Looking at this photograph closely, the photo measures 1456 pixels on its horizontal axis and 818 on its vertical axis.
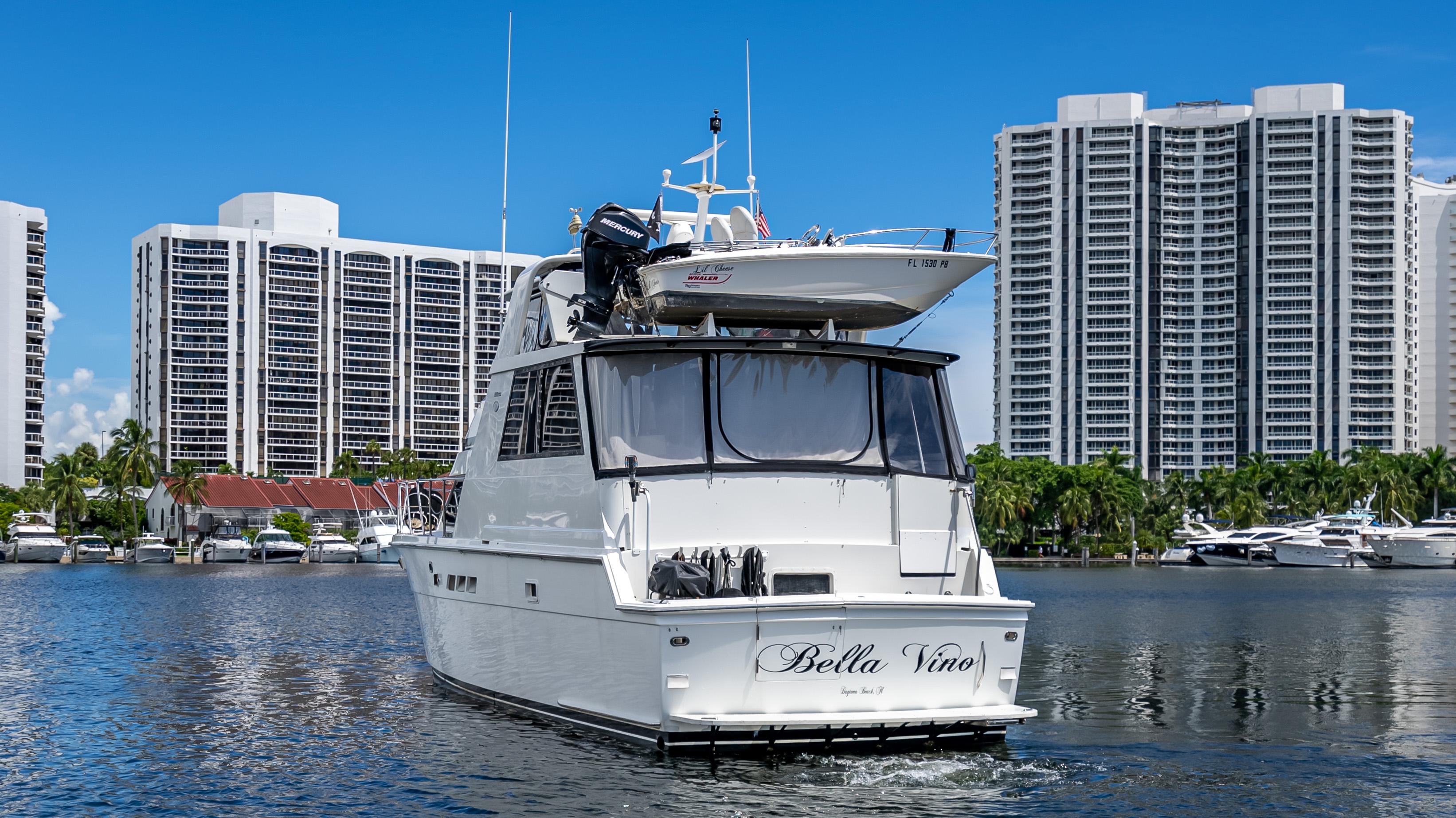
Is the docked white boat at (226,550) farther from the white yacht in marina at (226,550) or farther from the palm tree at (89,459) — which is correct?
the palm tree at (89,459)

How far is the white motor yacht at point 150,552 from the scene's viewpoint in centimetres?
9194

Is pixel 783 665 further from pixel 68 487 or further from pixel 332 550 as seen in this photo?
pixel 68 487

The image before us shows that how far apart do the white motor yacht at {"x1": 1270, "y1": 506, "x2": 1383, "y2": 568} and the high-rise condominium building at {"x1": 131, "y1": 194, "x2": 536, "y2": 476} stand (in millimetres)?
85592

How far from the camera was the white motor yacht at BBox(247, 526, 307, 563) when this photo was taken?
309 feet

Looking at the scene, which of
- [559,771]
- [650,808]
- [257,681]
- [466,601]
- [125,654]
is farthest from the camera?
[125,654]

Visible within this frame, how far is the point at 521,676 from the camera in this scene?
1639 centimetres

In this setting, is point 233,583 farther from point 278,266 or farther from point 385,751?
point 278,266

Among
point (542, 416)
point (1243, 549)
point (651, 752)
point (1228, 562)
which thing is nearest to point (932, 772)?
point (651, 752)

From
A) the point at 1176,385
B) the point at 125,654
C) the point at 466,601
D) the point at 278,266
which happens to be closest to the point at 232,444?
the point at 278,266

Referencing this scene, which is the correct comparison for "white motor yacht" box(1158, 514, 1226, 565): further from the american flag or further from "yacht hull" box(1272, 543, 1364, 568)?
the american flag

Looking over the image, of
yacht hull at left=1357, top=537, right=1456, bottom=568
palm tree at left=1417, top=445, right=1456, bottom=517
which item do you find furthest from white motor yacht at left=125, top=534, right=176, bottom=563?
palm tree at left=1417, top=445, right=1456, bottom=517

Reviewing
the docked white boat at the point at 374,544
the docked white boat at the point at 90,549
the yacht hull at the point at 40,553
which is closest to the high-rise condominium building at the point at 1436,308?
the docked white boat at the point at 374,544

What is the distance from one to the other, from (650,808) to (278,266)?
152678mm

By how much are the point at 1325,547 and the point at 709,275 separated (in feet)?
300
